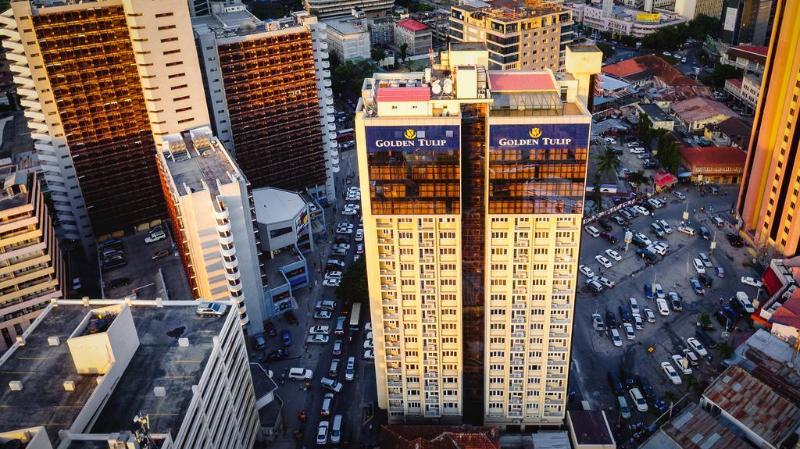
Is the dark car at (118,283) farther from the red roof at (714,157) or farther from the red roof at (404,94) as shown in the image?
the red roof at (714,157)

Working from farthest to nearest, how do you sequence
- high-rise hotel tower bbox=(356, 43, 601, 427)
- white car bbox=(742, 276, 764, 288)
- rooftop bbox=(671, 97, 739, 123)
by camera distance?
rooftop bbox=(671, 97, 739, 123), white car bbox=(742, 276, 764, 288), high-rise hotel tower bbox=(356, 43, 601, 427)

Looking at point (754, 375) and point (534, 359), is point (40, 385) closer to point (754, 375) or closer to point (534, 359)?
point (534, 359)

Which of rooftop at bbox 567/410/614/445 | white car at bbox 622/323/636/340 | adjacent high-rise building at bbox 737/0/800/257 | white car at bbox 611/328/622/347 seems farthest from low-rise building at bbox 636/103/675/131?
rooftop at bbox 567/410/614/445

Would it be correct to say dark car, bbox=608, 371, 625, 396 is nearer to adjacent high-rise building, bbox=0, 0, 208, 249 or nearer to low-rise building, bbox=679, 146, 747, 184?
low-rise building, bbox=679, 146, 747, 184

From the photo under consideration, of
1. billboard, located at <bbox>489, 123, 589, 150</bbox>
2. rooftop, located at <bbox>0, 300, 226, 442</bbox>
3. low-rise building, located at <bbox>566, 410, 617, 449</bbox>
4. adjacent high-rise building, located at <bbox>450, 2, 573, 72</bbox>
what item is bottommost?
low-rise building, located at <bbox>566, 410, 617, 449</bbox>

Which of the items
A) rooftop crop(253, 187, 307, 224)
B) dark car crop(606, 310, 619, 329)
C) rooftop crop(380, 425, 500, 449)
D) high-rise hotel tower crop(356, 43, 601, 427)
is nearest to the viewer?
high-rise hotel tower crop(356, 43, 601, 427)

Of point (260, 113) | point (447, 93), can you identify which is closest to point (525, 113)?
point (447, 93)

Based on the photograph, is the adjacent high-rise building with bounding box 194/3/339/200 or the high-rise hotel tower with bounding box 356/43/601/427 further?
the adjacent high-rise building with bounding box 194/3/339/200
